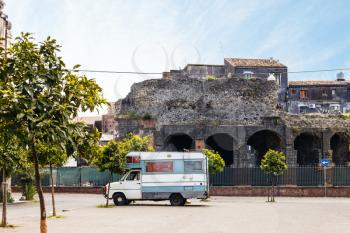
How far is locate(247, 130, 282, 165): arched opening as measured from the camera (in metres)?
47.4

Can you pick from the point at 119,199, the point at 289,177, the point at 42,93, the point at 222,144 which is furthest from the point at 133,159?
the point at 222,144

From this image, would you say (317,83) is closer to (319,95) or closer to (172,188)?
(319,95)

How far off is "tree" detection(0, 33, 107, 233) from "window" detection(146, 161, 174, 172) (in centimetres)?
1762

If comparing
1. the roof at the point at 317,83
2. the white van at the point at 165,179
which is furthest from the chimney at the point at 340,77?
the white van at the point at 165,179

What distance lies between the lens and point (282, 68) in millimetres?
66438

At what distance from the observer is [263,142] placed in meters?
50.6

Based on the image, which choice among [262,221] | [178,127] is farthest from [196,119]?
[262,221]

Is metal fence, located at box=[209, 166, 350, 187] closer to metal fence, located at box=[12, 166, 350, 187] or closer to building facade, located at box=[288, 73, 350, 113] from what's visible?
metal fence, located at box=[12, 166, 350, 187]

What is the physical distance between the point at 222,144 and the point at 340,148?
36.9ft

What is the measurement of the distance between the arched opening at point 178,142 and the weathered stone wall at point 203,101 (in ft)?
5.77

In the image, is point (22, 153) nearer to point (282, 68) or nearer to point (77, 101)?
point (77, 101)

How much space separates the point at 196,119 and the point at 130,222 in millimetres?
30358

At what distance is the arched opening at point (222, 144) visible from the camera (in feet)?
160

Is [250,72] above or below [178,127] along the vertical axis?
above
